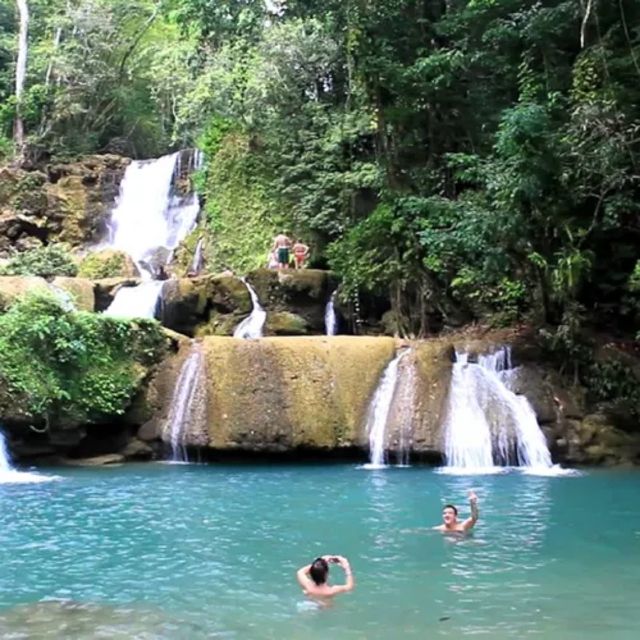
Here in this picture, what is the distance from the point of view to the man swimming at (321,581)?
22.4 ft

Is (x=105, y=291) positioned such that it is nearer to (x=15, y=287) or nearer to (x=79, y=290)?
(x=79, y=290)

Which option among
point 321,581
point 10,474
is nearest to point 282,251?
point 10,474

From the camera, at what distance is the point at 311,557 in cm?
831

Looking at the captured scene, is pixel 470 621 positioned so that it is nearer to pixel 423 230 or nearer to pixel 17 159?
pixel 423 230

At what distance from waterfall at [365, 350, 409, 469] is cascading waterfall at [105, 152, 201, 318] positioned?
10.4m

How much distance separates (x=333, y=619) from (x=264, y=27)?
20.1 m

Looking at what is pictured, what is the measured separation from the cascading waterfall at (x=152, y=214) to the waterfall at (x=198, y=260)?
33.0 inches

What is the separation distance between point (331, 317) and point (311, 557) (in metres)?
11.7

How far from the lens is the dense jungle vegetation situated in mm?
14500

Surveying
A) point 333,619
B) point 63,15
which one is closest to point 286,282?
point 333,619

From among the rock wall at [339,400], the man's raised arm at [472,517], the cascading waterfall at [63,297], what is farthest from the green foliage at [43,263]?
the man's raised arm at [472,517]

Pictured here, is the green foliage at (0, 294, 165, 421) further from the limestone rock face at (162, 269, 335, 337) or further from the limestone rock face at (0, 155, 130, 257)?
the limestone rock face at (0, 155, 130, 257)

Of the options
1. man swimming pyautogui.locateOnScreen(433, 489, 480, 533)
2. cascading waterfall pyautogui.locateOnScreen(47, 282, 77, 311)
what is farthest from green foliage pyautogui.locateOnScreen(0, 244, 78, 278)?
man swimming pyautogui.locateOnScreen(433, 489, 480, 533)

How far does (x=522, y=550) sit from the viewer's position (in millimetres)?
8469
